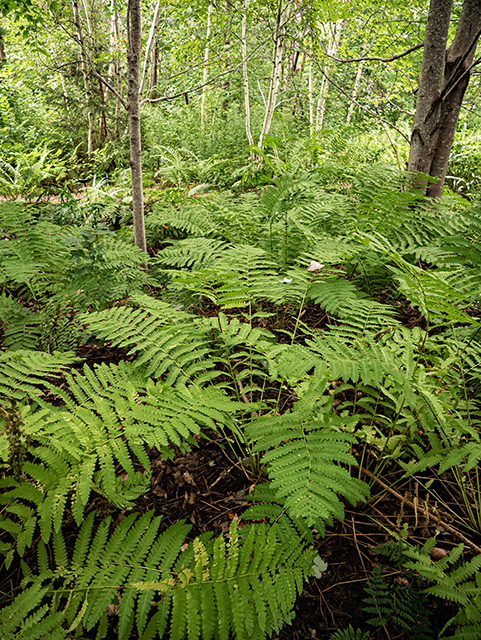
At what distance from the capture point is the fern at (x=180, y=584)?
0.90m

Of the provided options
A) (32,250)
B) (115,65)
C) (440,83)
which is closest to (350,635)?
(32,250)

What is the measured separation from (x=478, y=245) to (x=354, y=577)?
6.14ft

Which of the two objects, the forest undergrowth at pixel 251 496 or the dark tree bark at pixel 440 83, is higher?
the dark tree bark at pixel 440 83

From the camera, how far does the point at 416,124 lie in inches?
118

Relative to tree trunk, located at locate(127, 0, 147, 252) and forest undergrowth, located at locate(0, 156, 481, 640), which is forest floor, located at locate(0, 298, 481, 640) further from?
tree trunk, located at locate(127, 0, 147, 252)

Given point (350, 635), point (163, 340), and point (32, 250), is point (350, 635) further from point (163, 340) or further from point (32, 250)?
point (32, 250)

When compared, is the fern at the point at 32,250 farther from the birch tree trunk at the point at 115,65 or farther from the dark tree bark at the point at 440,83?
the birch tree trunk at the point at 115,65

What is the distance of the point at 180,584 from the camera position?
966mm

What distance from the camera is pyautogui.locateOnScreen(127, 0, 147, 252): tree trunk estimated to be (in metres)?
2.59

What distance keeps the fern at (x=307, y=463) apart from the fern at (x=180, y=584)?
0.14 meters

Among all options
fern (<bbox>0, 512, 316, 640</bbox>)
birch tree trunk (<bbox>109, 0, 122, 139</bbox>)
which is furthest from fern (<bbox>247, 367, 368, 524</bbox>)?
birch tree trunk (<bbox>109, 0, 122, 139</bbox>)

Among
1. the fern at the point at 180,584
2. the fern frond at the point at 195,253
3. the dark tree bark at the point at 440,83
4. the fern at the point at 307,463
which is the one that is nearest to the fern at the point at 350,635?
the fern at the point at 180,584

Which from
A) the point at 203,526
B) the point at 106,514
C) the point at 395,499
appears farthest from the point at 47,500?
the point at 395,499

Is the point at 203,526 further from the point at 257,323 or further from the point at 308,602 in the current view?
the point at 257,323
